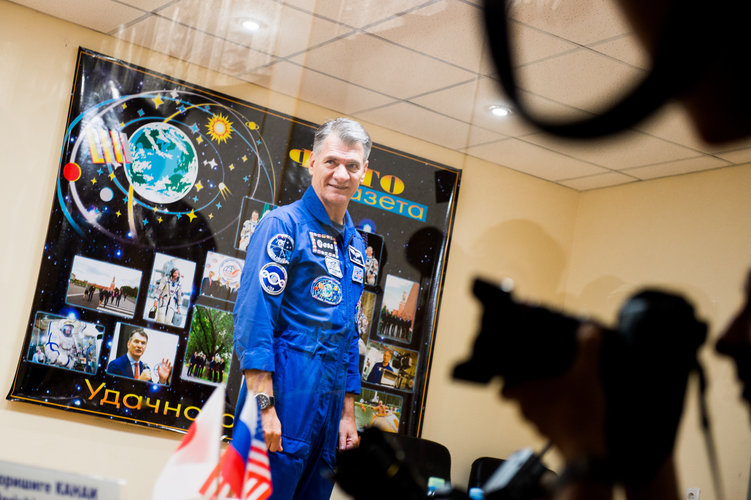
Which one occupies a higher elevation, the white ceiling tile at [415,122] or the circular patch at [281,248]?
the white ceiling tile at [415,122]

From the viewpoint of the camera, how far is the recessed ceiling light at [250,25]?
2.49 metres

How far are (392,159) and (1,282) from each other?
4.59ft

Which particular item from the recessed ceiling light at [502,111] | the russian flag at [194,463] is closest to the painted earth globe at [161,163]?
the russian flag at [194,463]

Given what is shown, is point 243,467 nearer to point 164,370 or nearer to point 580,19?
point 580,19

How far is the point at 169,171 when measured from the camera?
2824 mm

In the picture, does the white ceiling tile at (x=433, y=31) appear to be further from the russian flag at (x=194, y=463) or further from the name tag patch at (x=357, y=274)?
the russian flag at (x=194, y=463)

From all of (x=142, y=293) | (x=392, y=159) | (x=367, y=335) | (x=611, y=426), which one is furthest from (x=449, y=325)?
(x=611, y=426)

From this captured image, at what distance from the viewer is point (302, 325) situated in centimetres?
135

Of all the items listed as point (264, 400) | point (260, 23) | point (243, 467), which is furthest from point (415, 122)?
point (243, 467)

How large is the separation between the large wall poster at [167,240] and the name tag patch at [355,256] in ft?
3.46

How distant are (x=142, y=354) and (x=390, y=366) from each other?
0.98 meters

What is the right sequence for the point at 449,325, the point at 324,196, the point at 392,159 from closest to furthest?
the point at 324,196
the point at 449,325
the point at 392,159

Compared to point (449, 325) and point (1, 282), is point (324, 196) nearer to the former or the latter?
point (449, 325)

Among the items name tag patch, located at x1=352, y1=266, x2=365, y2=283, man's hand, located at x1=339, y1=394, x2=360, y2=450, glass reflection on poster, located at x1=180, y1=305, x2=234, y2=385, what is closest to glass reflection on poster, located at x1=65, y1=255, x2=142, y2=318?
glass reflection on poster, located at x1=180, y1=305, x2=234, y2=385
